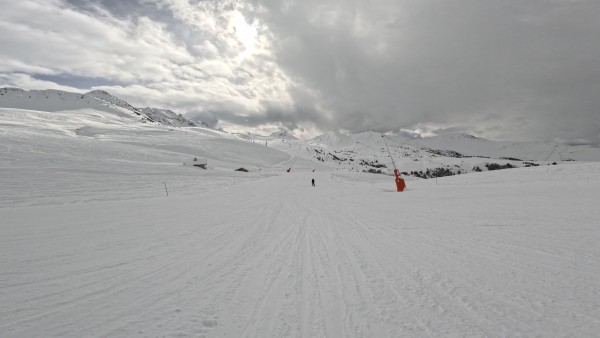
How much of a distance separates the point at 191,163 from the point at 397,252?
56717mm

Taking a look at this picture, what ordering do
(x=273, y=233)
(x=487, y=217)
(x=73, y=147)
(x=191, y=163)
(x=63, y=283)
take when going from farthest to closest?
(x=191, y=163) < (x=73, y=147) < (x=487, y=217) < (x=273, y=233) < (x=63, y=283)

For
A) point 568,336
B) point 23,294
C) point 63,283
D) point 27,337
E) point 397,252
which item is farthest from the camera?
point 397,252

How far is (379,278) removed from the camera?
5.66 meters

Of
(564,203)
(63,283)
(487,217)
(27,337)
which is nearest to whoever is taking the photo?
(27,337)

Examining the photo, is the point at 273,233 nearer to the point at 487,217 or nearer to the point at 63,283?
the point at 63,283

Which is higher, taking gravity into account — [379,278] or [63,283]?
[379,278]

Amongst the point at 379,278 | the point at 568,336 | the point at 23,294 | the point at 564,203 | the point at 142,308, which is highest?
the point at 564,203

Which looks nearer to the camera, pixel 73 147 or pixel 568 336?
pixel 568 336

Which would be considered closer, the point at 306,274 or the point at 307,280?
the point at 307,280

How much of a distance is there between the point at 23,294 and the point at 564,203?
18.5m

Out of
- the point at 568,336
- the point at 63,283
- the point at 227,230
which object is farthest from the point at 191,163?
the point at 568,336

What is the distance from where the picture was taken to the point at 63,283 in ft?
18.2

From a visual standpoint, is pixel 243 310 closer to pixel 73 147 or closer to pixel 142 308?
pixel 142 308

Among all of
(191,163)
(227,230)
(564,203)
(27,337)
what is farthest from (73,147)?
(564,203)
